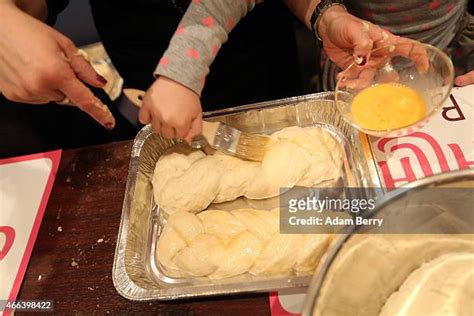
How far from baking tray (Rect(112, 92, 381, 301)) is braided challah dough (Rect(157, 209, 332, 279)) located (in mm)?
24

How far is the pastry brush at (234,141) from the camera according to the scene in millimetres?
925

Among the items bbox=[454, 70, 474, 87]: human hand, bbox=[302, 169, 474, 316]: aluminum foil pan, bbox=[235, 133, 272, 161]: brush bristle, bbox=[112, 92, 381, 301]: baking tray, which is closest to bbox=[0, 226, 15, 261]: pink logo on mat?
bbox=[112, 92, 381, 301]: baking tray

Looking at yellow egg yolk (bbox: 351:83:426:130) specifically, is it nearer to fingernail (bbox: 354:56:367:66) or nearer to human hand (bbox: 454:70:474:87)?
fingernail (bbox: 354:56:367:66)

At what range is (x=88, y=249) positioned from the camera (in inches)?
34.9

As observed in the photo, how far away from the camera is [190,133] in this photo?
0.87 meters

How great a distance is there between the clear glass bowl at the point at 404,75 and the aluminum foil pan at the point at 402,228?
9.0 inches

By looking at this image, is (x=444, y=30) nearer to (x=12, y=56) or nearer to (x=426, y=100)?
(x=426, y=100)

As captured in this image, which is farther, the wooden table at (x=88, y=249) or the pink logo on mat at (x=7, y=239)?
the pink logo on mat at (x=7, y=239)

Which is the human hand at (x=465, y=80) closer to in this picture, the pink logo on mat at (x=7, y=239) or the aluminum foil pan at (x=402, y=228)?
the aluminum foil pan at (x=402, y=228)

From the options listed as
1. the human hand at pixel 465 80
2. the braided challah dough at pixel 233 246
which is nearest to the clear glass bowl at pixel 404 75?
the human hand at pixel 465 80

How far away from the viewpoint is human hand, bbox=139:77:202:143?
2.72 feet

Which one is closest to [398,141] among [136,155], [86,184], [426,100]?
[426,100]

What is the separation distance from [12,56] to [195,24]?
13.0 inches

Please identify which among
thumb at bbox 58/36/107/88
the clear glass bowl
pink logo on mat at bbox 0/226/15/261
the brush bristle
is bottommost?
pink logo on mat at bbox 0/226/15/261
